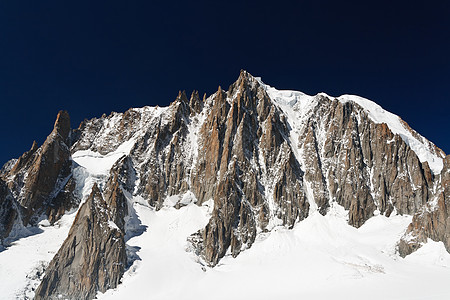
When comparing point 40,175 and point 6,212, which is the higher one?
point 40,175

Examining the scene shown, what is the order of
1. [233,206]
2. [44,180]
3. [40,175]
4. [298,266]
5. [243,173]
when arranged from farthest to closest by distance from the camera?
1. [243,173]
2. [44,180]
3. [40,175]
4. [233,206]
5. [298,266]

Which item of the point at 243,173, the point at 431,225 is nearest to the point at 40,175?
the point at 243,173

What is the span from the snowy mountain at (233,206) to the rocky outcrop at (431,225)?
0.26 m

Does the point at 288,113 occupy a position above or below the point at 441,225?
above

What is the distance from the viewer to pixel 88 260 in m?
53.4

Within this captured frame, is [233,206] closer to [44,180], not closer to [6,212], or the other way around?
[44,180]

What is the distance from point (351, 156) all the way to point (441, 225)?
28582 millimetres

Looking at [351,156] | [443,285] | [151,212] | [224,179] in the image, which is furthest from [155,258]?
[351,156]

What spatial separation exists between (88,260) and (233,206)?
35033mm

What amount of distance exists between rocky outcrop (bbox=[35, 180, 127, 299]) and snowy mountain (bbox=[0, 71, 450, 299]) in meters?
0.22

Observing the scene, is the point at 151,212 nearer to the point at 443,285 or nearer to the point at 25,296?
the point at 25,296

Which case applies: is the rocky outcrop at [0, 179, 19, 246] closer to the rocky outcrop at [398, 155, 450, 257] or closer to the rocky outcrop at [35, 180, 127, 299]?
the rocky outcrop at [35, 180, 127, 299]

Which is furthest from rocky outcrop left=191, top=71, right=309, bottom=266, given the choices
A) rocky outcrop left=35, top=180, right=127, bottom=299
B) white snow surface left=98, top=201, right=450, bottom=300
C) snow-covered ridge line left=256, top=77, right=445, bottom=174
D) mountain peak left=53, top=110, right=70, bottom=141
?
mountain peak left=53, top=110, right=70, bottom=141

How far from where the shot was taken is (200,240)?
67750mm
